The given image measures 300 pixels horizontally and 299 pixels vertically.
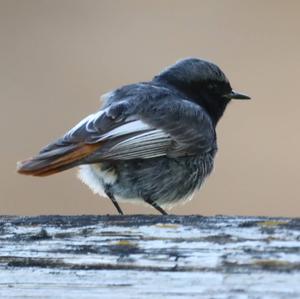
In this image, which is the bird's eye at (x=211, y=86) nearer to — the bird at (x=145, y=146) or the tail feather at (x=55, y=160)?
the bird at (x=145, y=146)

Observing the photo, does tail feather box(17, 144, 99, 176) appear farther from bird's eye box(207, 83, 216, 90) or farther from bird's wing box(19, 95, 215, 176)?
bird's eye box(207, 83, 216, 90)

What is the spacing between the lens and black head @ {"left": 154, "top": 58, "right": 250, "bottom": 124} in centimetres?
615

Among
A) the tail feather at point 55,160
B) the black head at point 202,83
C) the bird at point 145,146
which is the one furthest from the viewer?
the black head at point 202,83

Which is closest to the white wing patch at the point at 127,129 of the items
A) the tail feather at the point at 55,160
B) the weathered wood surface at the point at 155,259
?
the tail feather at the point at 55,160

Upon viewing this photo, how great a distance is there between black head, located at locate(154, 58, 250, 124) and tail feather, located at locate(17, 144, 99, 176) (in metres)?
1.78

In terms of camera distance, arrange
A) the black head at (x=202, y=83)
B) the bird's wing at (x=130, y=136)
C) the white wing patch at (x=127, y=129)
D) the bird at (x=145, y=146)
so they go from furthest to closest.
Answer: the black head at (x=202, y=83)
the white wing patch at (x=127, y=129)
the bird at (x=145, y=146)
the bird's wing at (x=130, y=136)

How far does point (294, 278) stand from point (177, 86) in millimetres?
3795

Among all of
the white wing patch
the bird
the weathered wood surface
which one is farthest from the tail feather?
the weathered wood surface

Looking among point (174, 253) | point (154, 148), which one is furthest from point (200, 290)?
point (154, 148)

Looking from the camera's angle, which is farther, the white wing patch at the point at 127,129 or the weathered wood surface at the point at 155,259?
the white wing patch at the point at 127,129

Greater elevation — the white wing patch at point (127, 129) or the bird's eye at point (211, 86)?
the bird's eye at point (211, 86)

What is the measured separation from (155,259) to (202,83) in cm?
357

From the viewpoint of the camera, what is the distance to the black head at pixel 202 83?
615cm

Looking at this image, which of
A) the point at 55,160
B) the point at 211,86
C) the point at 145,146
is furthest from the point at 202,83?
the point at 55,160
